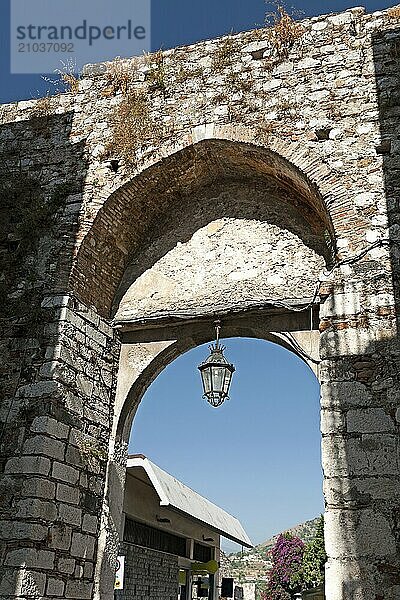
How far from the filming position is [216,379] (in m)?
5.07

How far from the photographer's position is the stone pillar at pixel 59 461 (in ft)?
14.7

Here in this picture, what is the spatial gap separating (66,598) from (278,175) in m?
4.05

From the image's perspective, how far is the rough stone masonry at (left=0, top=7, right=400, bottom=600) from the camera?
4488 mm

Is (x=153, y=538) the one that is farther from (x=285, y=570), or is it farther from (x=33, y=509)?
(x=285, y=570)

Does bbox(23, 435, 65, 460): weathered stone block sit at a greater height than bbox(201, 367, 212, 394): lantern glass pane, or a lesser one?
lesser

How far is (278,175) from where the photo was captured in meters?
5.59

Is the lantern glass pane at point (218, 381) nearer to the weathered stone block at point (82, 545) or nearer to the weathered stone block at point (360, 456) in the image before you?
the weathered stone block at point (360, 456)

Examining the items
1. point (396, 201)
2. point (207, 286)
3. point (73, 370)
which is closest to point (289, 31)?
point (396, 201)

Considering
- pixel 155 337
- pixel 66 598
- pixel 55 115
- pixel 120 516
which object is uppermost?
pixel 55 115

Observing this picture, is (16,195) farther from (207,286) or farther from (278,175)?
(278,175)

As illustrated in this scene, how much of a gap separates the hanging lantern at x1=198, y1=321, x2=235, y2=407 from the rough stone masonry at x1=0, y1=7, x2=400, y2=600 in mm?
504

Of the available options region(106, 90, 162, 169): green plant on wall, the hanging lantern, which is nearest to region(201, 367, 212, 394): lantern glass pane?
the hanging lantern

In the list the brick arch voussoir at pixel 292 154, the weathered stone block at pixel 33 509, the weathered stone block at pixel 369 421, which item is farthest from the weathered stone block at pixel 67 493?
the brick arch voussoir at pixel 292 154

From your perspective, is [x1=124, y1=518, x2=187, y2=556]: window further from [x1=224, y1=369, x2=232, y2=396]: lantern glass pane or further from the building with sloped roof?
[x1=224, y1=369, x2=232, y2=396]: lantern glass pane
